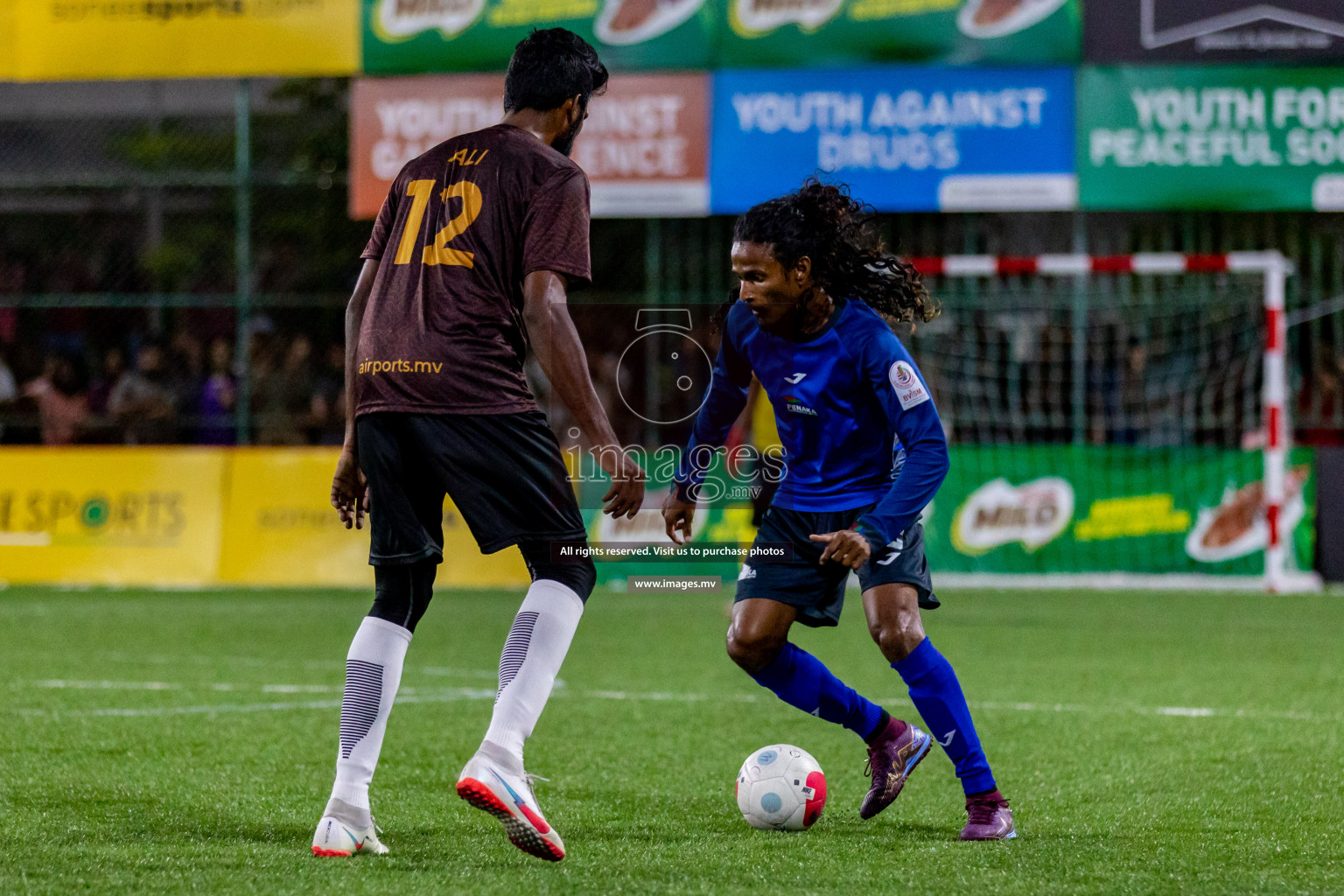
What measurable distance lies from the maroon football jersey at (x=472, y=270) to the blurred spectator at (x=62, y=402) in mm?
11973

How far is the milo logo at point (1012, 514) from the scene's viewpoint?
47.8 feet

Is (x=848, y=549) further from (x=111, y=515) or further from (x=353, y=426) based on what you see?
(x=111, y=515)

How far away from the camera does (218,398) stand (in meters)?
15.9

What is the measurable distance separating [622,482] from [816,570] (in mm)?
920

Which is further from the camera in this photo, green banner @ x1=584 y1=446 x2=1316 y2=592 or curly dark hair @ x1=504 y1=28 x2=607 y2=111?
green banner @ x1=584 y1=446 x2=1316 y2=592

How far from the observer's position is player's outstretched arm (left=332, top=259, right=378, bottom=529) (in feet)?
14.5

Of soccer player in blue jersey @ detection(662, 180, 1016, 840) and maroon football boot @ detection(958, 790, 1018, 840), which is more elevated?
soccer player in blue jersey @ detection(662, 180, 1016, 840)

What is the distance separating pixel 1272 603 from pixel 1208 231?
3653mm

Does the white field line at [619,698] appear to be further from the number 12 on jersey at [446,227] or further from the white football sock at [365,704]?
the number 12 on jersey at [446,227]

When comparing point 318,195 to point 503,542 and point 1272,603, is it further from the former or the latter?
point 503,542

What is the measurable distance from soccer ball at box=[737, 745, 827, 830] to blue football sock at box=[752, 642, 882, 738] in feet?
0.80

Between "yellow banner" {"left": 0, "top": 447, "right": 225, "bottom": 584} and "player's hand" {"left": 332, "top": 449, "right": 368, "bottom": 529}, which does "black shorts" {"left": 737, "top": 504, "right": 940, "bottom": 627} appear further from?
"yellow banner" {"left": 0, "top": 447, "right": 225, "bottom": 584}

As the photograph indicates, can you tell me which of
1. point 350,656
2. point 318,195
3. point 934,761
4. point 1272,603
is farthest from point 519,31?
point 350,656

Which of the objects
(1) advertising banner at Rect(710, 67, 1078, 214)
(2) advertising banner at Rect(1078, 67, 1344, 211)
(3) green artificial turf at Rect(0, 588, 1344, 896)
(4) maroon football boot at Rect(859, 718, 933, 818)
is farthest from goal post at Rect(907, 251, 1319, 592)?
(4) maroon football boot at Rect(859, 718, 933, 818)
